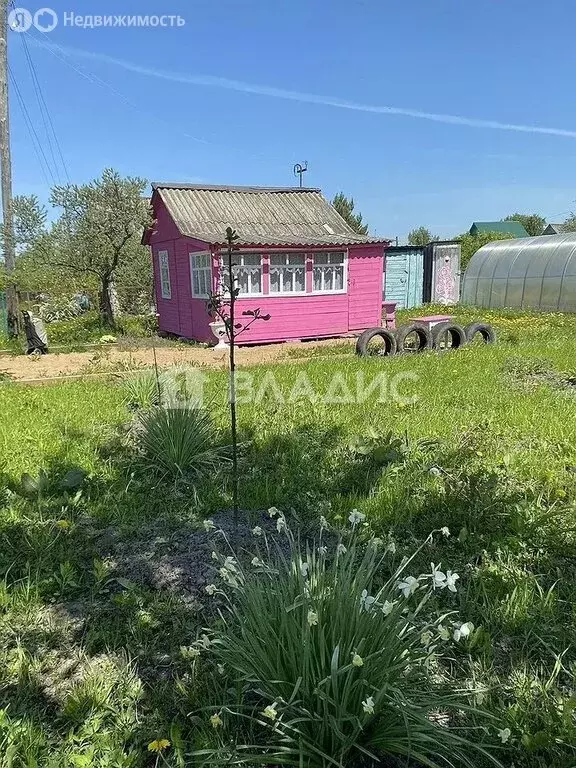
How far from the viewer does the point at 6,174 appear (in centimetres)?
1390

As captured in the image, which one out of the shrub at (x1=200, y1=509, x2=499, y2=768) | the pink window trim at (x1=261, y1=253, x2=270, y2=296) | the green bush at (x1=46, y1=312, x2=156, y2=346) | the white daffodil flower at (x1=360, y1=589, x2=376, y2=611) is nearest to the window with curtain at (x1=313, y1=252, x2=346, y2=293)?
the pink window trim at (x1=261, y1=253, x2=270, y2=296)

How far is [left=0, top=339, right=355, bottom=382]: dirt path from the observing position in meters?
9.02

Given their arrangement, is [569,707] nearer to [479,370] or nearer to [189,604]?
[189,604]

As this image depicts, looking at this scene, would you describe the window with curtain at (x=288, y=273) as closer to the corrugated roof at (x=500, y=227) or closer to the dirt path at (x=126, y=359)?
the dirt path at (x=126, y=359)

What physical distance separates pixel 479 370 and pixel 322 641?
6.73 metres

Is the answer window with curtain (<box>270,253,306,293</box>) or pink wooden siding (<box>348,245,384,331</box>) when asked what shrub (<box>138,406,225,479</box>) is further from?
pink wooden siding (<box>348,245,384,331</box>)

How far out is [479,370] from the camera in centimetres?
777

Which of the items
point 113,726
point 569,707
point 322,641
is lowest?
point 113,726

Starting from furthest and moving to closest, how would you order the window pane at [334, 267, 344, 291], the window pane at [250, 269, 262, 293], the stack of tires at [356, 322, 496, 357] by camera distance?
the window pane at [334, 267, 344, 291] < the window pane at [250, 269, 262, 293] < the stack of tires at [356, 322, 496, 357]

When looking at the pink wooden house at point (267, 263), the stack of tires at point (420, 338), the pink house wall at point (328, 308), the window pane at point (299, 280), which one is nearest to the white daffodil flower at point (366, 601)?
the stack of tires at point (420, 338)

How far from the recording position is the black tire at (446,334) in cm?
1081

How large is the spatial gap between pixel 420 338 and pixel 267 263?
172 inches

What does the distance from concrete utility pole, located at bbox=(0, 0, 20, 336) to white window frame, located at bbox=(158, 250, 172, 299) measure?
379 centimetres

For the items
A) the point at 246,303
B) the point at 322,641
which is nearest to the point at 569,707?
the point at 322,641
